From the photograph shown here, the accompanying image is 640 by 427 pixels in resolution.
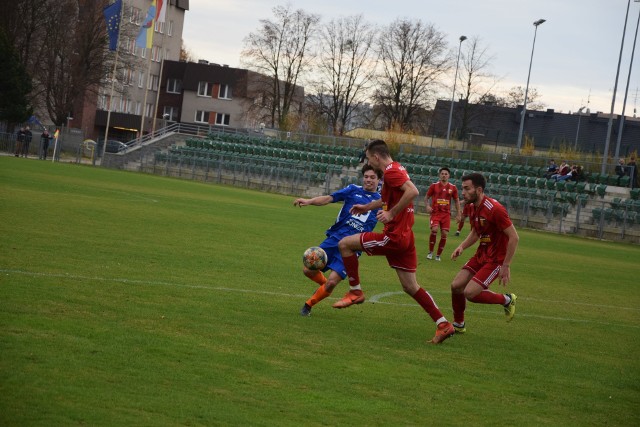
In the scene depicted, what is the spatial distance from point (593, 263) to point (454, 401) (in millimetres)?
19598

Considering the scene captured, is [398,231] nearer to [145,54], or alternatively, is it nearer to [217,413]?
[217,413]

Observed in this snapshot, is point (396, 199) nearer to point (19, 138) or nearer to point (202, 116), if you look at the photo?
point (19, 138)

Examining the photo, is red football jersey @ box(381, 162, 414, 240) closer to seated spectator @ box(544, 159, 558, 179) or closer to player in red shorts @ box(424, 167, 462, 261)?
player in red shorts @ box(424, 167, 462, 261)

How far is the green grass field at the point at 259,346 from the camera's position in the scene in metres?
6.53

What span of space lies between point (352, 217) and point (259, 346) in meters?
3.19

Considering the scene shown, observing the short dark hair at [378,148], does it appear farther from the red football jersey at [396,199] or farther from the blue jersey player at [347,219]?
the blue jersey player at [347,219]

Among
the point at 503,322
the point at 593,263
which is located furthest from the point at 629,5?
the point at 503,322

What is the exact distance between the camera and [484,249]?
424 inches

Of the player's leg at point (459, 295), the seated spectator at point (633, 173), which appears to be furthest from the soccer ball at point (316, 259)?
the seated spectator at point (633, 173)

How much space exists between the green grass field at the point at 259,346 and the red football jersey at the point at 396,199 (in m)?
1.18

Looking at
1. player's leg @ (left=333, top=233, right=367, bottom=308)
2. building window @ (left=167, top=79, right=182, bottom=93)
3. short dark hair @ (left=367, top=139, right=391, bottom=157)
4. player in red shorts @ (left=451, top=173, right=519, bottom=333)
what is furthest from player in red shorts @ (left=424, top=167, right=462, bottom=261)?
building window @ (left=167, top=79, right=182, bottom=93)

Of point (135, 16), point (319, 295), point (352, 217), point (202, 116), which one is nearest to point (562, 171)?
point (352, 217)

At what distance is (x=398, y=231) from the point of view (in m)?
9.84

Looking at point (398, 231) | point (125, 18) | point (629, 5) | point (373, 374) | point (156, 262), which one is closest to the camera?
point (373, 374)
